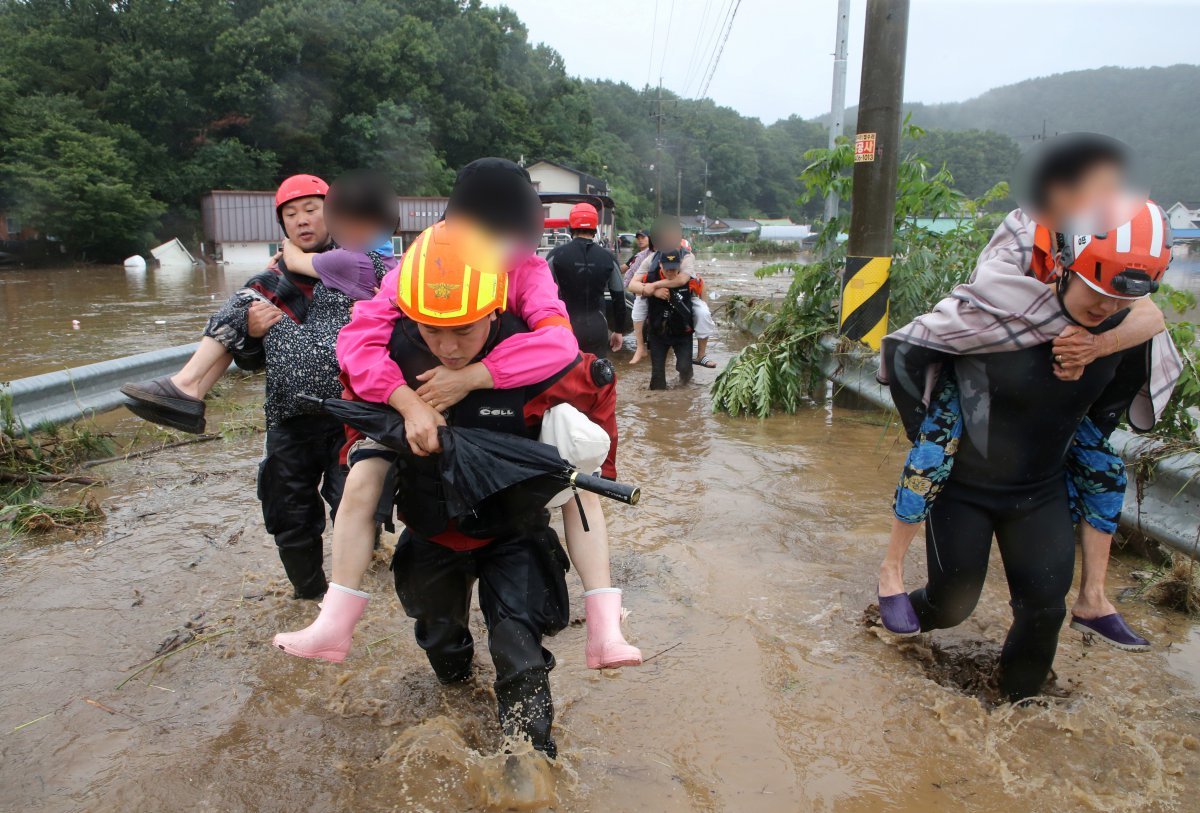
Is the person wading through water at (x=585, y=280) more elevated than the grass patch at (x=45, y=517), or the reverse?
the person wading through water at (x=585, y=280)

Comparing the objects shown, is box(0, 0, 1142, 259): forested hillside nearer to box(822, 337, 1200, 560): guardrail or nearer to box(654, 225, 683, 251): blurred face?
box(654, 225, 683, 251): blurred face

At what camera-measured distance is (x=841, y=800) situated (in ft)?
8.68

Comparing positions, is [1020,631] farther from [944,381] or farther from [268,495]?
[268,495]

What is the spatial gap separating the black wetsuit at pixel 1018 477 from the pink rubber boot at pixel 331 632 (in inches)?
82.1

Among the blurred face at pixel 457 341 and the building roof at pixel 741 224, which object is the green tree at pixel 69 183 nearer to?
the blurred face at pixel 457 341

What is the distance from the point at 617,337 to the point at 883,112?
305 cm

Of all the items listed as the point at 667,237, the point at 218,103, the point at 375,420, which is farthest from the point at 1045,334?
the point at 218,103

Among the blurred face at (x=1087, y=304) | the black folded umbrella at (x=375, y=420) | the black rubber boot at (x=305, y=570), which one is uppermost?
the blurred face at (x=1087, y=304)

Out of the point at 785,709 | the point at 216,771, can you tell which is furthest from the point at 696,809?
the point at 216,771

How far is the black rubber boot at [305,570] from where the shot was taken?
154 inches

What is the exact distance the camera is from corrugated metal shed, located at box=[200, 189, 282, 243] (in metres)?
42.3

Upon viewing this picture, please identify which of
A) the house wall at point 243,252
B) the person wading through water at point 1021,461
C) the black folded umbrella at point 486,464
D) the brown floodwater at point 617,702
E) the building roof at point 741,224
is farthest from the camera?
the building roof at point 741,224

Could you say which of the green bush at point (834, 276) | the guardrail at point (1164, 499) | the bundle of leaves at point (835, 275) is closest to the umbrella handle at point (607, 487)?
the guardrail at point (1164, 499)

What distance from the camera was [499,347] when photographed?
2.52 m
